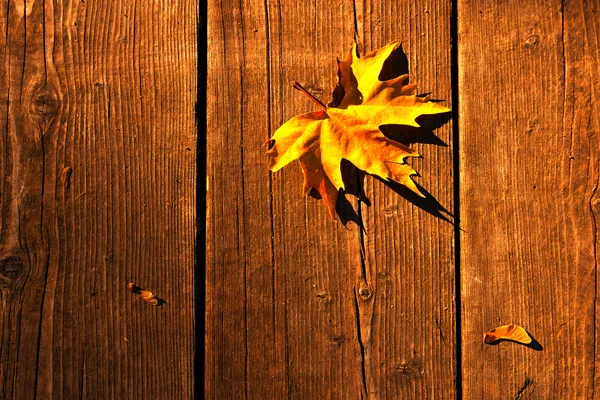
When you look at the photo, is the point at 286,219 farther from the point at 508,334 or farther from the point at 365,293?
the point at 508,334

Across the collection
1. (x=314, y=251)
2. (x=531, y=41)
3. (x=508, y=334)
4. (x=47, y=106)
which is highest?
(x=531, y=41)

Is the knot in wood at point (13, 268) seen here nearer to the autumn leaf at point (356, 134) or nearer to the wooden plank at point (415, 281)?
the autumn leaf at point (356, 134)

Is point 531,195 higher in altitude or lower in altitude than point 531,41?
lower

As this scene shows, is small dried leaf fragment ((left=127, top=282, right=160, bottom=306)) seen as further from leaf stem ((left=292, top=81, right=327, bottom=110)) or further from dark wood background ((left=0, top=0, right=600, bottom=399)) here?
leaf stem ((left=292, top=81, right=327, bottom=110))

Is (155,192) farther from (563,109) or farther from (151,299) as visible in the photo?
(563,109)

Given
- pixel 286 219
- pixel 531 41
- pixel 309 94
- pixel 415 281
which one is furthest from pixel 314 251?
pixel 531 41

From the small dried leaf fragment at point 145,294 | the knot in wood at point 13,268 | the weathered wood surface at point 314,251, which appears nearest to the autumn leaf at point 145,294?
the small dried leaf fragment at point 145,294

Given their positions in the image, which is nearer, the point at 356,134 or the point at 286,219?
the point at 356,134
